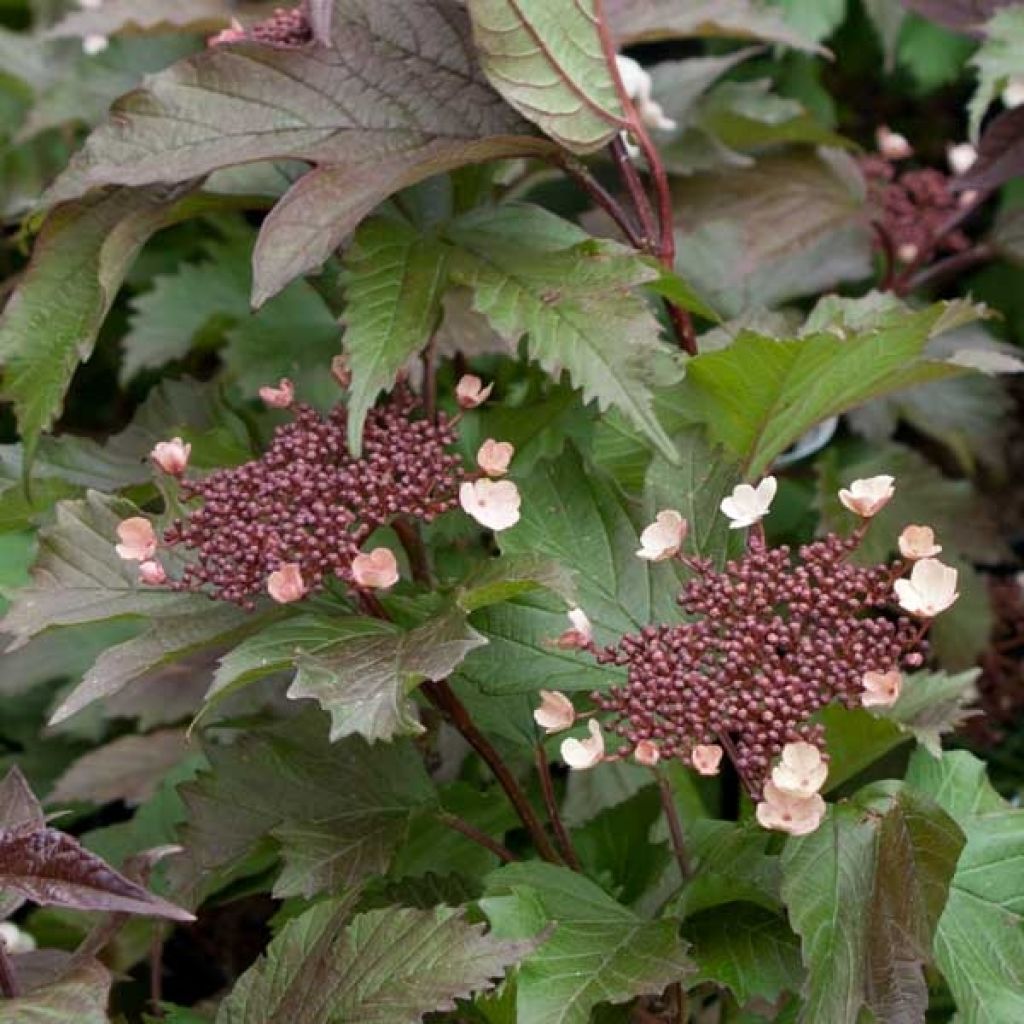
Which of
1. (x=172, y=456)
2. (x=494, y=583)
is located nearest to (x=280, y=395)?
(x=172, y=456)

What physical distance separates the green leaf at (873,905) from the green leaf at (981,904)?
0.06 m

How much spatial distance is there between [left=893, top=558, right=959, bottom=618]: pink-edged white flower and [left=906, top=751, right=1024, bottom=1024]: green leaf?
15 centimetres

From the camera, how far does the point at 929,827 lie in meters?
0.71

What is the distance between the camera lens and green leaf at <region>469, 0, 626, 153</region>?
83cm

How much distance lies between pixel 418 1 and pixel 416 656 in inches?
14.7

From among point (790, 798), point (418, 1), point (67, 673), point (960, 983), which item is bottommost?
point (67, 673)

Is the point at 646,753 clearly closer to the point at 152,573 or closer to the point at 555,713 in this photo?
the point at 555,713

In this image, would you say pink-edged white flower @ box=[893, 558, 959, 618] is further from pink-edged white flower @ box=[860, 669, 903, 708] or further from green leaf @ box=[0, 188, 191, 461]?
green leaf @ box=[0, 188, 191, 461]

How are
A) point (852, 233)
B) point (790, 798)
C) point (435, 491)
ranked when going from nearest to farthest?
point (790, 798)
point (435, 491)
point (852, 233)

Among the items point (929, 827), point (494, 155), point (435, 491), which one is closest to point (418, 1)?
point (494, 155)

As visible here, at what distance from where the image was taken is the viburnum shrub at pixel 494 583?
2.33 feet

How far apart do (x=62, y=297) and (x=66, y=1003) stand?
39 centimetres

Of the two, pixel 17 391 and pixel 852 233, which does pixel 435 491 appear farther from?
pixel 852 233

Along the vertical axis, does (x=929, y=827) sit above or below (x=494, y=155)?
below
